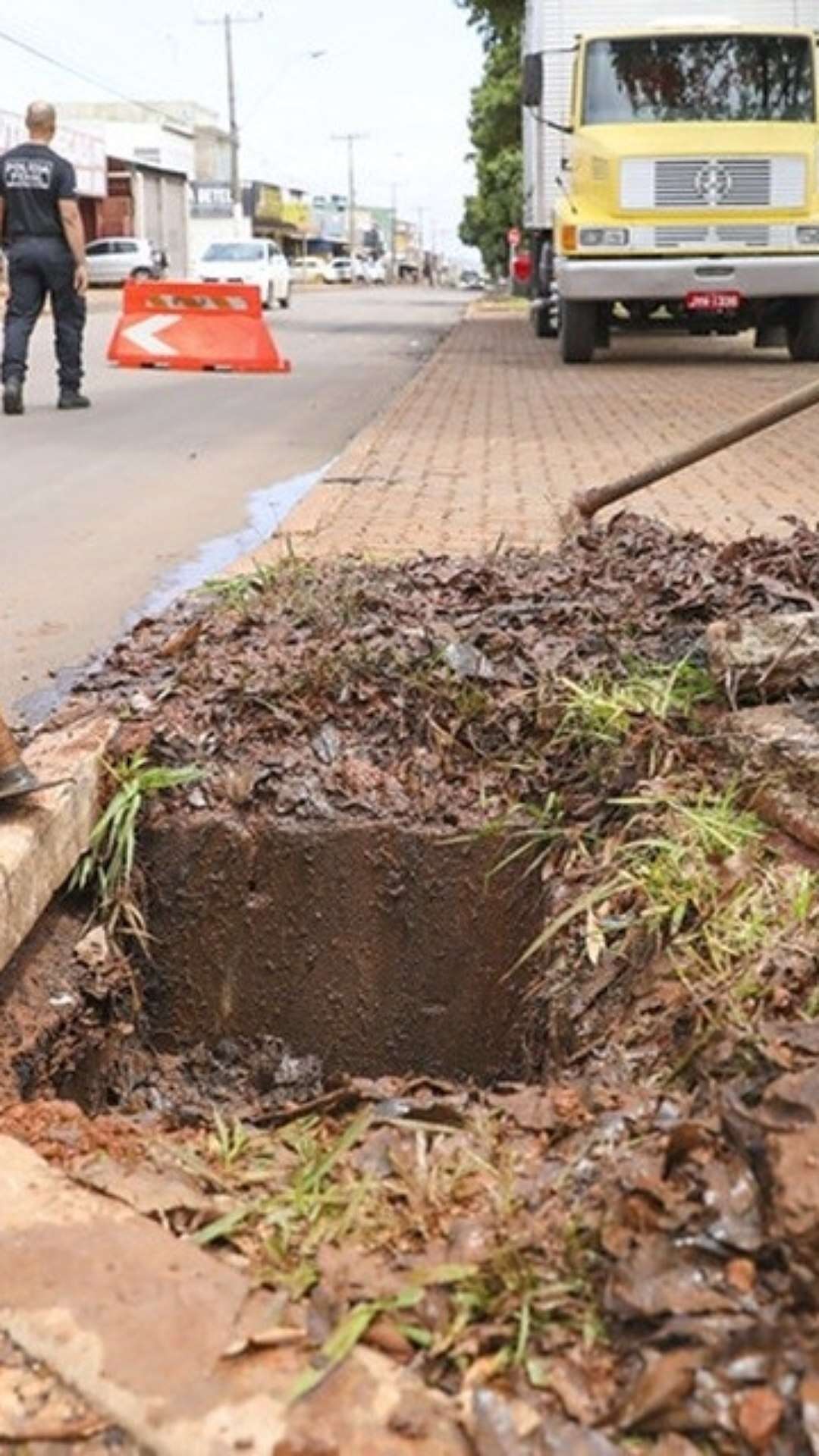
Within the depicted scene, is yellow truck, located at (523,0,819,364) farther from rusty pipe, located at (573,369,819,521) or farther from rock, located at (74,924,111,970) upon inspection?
rock, located at (74,924,111,970)

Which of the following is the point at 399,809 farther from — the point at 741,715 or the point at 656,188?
the point at 656,188

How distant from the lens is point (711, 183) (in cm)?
1542

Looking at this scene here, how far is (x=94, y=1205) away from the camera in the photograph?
2.18 meters

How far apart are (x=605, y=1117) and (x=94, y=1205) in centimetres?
68

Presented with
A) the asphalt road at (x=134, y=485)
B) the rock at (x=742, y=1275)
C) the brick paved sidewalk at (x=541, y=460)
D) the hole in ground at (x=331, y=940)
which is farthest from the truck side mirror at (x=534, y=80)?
the rock at (x=742, y=1275)

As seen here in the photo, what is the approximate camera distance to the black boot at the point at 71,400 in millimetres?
13664

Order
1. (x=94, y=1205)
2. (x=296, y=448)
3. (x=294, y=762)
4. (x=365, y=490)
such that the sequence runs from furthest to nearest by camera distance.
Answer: (x=296, y=448), (x=365, y=490), (x=294, y=762), (x=94, y=1205)

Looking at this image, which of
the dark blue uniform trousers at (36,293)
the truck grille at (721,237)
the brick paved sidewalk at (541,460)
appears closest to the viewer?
the brick paved sidewalk at (541,460)

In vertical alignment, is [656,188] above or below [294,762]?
above

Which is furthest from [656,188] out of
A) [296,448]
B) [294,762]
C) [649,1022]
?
[649,1022]

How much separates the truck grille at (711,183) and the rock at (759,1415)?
48.5 ft

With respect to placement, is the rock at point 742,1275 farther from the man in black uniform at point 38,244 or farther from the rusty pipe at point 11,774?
the man in black uniform at point 38,244

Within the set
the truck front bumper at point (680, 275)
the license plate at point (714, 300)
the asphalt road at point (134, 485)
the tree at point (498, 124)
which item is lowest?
the asphalt road at point (134, 485)

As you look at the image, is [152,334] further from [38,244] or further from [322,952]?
[322,952]
